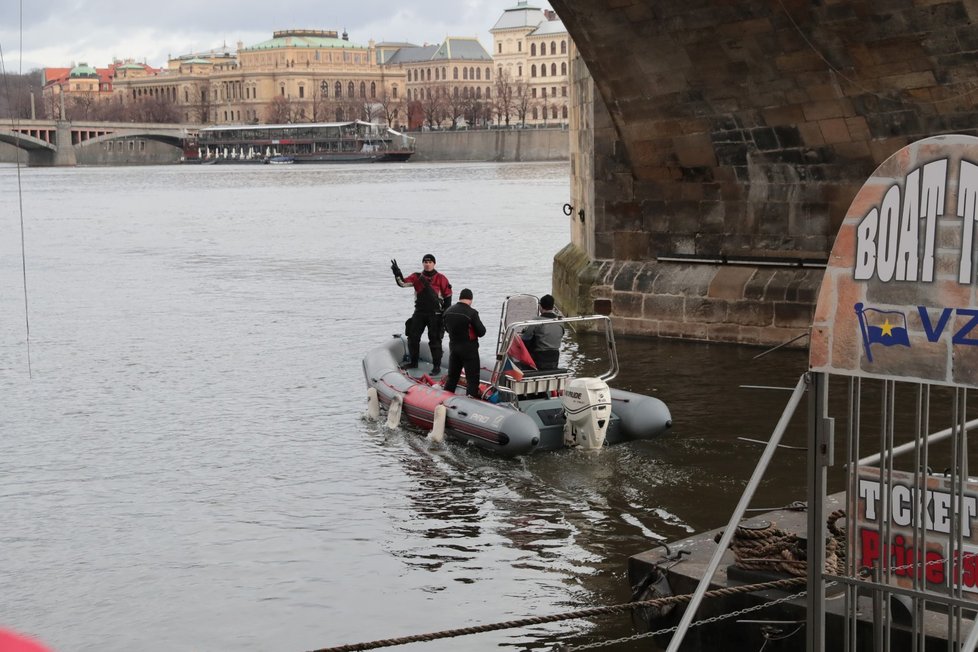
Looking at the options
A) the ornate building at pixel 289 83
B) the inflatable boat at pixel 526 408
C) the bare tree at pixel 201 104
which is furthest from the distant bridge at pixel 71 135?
the inflatable boat at pixel 526 408

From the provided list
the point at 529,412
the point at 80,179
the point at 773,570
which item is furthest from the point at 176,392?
the point at 80,179

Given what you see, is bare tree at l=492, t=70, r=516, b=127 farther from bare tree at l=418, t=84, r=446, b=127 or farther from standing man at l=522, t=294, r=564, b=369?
standing man at l=522, t=294, r=564, b=369

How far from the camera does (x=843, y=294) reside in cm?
496

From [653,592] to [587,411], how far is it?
481cm

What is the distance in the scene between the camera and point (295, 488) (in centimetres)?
1168

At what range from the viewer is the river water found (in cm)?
870

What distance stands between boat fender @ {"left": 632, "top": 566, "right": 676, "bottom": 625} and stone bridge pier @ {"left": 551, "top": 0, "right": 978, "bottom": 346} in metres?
8.47

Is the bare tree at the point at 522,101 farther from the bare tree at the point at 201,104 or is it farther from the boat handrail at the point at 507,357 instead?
the boat handrail at the point at 507,357

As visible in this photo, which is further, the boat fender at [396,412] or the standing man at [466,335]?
the boat fender at [396,412]

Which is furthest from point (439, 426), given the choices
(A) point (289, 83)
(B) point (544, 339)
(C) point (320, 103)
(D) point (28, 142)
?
(A) point (289, 83)

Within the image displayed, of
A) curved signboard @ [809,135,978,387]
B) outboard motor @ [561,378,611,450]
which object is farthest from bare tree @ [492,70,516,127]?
curved signboard @ [809,135,978,387]

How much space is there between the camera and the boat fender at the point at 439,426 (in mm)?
12609

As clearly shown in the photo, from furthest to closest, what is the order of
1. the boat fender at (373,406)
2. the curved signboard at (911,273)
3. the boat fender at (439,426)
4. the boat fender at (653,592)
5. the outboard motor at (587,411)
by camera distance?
1. the boat fender at (373,406)
2. the boat fender at (439,426)
3. the outboard motor at (587,411)
4. the boat fender at (653,592)
5. the curved signboard at (911,273)

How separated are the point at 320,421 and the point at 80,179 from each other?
8619 centimetres
